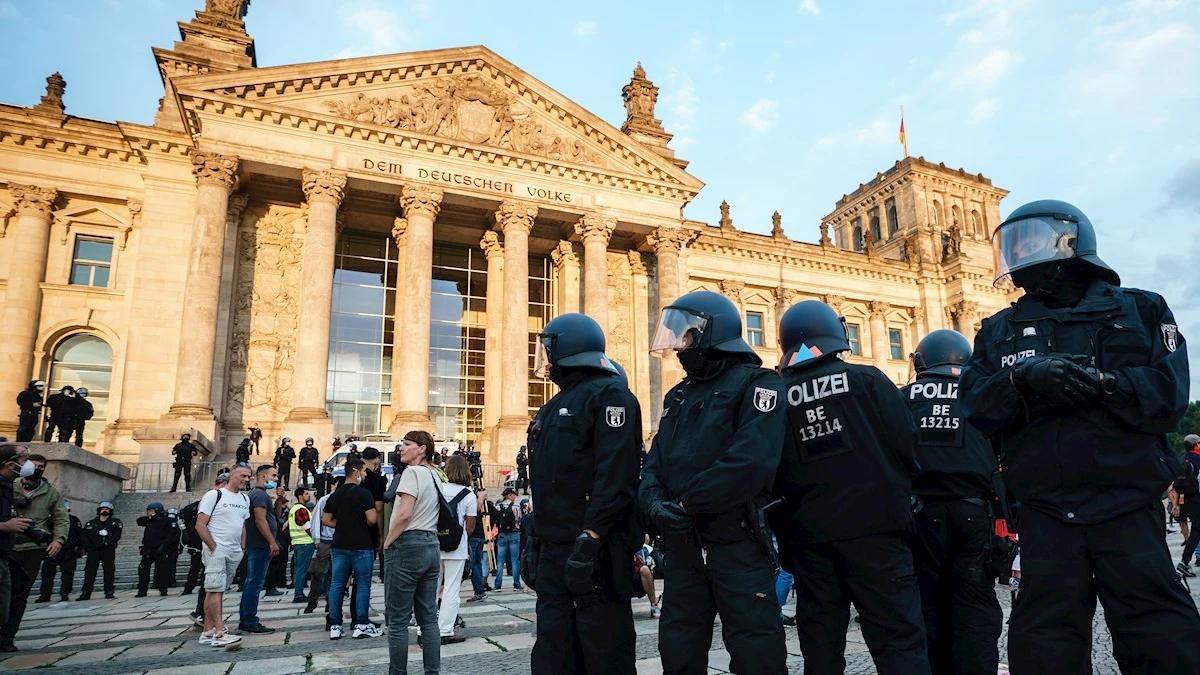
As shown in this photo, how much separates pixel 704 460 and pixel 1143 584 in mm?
1756

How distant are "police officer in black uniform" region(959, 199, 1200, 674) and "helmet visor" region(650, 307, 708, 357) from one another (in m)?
1.34

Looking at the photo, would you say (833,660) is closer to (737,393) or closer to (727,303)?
(737,393)

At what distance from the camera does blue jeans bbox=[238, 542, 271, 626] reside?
7766mm

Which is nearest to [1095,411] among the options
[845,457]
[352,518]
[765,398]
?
[845,457]

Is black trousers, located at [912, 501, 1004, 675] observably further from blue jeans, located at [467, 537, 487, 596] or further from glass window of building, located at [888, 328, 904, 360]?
glass window of building, located at [888, 328, 904, 360]

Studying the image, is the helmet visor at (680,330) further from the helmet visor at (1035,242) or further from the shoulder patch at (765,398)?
the helmet visor at (1035,242)

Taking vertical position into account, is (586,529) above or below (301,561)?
above

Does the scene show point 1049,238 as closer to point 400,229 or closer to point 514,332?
point 514,332

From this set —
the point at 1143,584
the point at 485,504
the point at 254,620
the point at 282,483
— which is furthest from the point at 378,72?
the point at 1143,584

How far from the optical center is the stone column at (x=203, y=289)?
2066 centimetres

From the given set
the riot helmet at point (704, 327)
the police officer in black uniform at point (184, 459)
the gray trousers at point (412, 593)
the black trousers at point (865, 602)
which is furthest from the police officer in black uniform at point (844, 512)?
the police officer in black uniform at point (184, 459)

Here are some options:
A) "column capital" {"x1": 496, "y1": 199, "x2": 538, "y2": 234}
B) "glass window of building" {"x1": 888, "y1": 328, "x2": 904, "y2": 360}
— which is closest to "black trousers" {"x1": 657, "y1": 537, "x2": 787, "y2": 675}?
"column capital" {"x1": 496, "y1": 199, "x2": 538, "y2": 234}

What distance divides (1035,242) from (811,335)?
1199 mm

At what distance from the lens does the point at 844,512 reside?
11.5 ft
